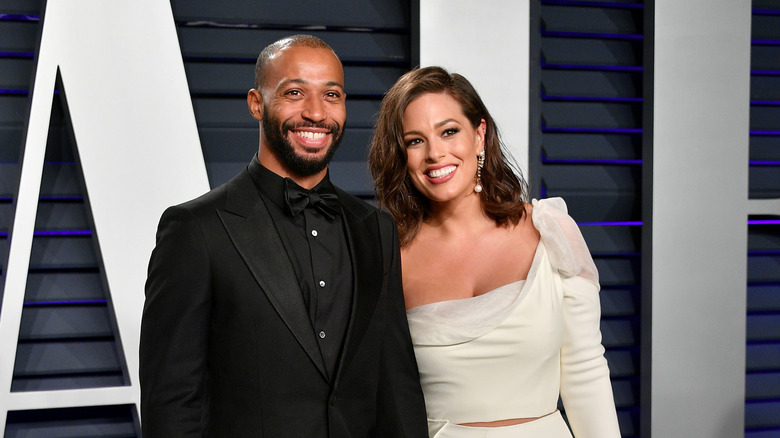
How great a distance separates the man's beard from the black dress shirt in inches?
1.9

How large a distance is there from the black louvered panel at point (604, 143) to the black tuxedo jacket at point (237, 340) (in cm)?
162

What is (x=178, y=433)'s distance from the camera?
1.59 m

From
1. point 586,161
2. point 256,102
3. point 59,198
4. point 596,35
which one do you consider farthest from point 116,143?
point 596,35

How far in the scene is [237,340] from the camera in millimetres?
1649

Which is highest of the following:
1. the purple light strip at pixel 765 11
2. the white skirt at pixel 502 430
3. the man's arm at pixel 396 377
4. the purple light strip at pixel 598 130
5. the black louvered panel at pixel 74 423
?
the purple light strip at pixel 765 11

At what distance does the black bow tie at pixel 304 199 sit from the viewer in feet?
5.67

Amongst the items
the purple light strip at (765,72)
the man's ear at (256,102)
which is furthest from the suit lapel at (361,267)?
the purple light strip at (765,72)

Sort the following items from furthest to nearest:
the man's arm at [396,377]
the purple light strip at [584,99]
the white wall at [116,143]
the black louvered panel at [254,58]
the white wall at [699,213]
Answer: the purple light strip at [584,99] < the white wall at [699,213] < the black louvered panel at [254,58] < the white wall at [116,143] < the man's arm at [396,377]

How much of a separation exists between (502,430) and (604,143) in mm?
1512

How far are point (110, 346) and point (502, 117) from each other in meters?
1.61

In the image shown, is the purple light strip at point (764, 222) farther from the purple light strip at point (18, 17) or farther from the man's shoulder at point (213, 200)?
the purple light strip at point (18, 17)

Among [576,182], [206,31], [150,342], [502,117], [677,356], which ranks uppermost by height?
[206,31]

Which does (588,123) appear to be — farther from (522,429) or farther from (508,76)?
(522,429)

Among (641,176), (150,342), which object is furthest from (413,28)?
(150,342)
